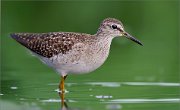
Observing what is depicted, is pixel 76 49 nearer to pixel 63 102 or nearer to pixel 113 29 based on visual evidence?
pixel 113 29

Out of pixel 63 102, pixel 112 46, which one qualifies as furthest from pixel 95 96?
pixel 112 46

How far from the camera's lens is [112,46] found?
19969mm

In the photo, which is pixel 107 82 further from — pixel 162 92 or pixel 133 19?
pixel 133 19

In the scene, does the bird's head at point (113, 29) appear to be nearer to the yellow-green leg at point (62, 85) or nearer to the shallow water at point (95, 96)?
the shallow water at point (95, 96)

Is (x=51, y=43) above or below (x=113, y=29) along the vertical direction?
below

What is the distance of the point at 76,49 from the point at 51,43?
70cm

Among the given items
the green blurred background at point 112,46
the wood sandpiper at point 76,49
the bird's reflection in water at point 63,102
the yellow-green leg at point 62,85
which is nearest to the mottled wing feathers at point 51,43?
the wood sandpiper at point 76,49

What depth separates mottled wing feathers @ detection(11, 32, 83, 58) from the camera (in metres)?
14.3

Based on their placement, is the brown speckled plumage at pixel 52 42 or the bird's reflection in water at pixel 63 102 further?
the brown speckled plumage at pixel 52 42

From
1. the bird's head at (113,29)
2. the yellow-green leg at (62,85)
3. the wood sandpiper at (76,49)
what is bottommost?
the yellow-green leg at (62,85)

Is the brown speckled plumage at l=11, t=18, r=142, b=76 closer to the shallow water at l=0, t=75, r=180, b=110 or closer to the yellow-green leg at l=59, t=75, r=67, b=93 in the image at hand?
the yellow-green leg at l=59, t=75, r=67, b=93

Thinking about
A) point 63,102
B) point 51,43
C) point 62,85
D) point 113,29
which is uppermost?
point 113,29

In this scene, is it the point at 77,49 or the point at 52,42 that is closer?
the point at 77,49

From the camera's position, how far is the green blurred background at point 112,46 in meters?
14.4
